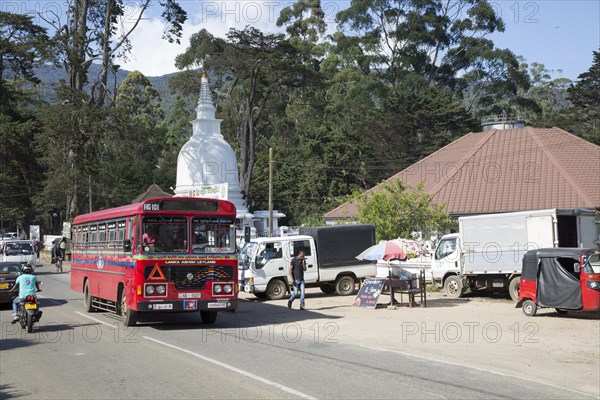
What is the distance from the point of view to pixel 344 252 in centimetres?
2609

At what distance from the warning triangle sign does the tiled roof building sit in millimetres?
22803

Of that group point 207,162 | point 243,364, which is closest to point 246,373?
point 243,364

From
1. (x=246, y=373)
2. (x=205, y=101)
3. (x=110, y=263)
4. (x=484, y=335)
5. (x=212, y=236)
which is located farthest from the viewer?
(x=205, y=101)

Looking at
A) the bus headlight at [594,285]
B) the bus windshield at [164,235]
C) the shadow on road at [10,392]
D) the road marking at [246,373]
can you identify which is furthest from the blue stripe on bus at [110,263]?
the bus headlight at [594,285]

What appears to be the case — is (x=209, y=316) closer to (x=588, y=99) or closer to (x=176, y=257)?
(x=176, y=257)

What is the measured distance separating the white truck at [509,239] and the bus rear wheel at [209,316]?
9816mm

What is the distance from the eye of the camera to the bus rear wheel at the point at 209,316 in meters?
17.9

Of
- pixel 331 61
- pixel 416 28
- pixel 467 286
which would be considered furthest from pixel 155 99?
pixel 467 286

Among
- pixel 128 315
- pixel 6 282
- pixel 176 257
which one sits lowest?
pixel 128 315

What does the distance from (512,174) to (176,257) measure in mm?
29722

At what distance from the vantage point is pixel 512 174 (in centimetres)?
4169

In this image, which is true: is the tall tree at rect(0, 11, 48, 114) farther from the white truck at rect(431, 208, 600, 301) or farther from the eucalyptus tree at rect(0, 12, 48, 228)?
the white truck at rect(431, 208, 600, 301)

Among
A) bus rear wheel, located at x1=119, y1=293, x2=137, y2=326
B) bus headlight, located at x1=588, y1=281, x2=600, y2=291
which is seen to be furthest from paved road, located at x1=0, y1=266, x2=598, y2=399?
bus headlight, located at x1=588, y1=281, x2=600, y2=291

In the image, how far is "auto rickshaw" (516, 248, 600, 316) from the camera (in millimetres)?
17547
